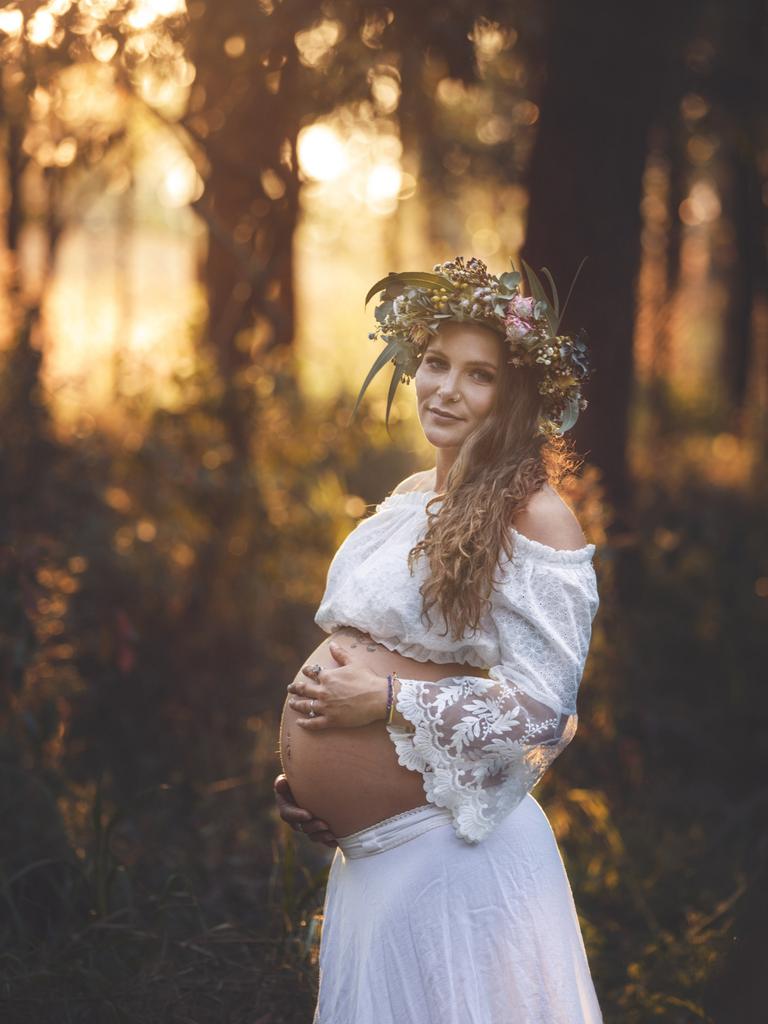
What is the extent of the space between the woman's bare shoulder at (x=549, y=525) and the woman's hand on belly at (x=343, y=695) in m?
0.47

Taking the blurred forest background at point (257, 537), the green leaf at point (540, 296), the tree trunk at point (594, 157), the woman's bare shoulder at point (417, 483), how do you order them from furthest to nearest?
the tree trunk at point (594, 157)
the blurred forest background at point (257, 537)
the woman's bare shoulder at point (417, 483)
the green leaf at point (540, 296)

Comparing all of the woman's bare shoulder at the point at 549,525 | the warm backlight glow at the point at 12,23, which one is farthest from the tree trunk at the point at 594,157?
the woman's bare shoulder at the point at 549,525

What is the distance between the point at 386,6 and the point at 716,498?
219 inches

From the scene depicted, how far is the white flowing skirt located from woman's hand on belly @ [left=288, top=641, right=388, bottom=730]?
10.2 inches

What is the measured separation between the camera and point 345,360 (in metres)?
11.7

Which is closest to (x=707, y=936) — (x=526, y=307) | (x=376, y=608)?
(x=376, y=608)

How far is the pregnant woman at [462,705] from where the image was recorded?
2.41 metres

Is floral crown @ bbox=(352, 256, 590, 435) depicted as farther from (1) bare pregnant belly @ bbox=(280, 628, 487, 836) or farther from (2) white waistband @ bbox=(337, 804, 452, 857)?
(2) white waistband @ bbox=(337, 804, 452, 857)

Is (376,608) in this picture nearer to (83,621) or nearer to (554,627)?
(554,627)

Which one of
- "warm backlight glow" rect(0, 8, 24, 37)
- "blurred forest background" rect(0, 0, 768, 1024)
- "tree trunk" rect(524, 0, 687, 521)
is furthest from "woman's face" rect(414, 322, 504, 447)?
"tree trunk" rect(524, 0, 687, 521)

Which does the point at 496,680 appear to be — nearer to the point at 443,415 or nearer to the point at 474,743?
the point at 474,743

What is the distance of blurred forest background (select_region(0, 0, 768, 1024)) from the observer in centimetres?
381

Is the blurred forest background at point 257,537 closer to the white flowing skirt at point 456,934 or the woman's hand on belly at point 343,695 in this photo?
the white flowing skirt at point 456,934

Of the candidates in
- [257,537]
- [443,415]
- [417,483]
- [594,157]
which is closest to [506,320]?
[443,415]
